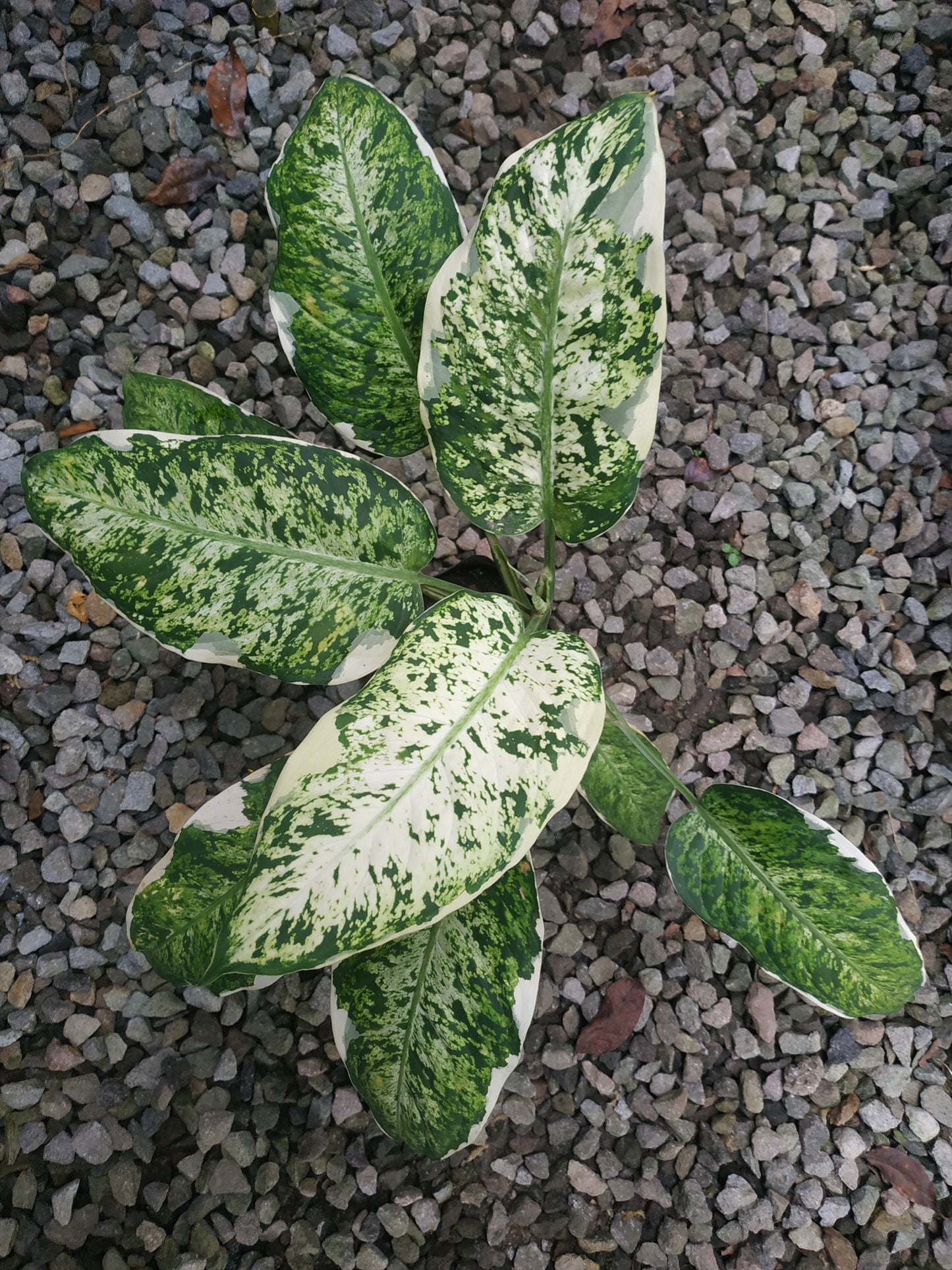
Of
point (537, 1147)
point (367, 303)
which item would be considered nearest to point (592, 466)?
point (367, 303)

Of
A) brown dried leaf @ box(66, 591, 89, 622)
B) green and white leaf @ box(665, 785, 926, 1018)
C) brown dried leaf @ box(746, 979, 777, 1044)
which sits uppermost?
brown dried leaf @ box(66, 591, 89, 622)

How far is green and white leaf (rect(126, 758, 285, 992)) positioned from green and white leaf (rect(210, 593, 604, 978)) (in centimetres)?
31

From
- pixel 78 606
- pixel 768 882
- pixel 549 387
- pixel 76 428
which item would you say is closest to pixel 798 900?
pixel 768 882

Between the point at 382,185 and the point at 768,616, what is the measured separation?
810 millimetres

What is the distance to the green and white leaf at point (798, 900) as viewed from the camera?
917 mm

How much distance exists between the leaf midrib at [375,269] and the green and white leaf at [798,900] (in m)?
0.62

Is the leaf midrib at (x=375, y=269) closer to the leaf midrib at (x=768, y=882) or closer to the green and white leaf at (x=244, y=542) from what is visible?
the green and white leaf at (x=244, y=542)

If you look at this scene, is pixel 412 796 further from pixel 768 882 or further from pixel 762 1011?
pixel 762 1011

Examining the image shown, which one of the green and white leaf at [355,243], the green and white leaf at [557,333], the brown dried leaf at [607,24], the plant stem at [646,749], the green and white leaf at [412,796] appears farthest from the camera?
the brown dried leaf at [607,24]

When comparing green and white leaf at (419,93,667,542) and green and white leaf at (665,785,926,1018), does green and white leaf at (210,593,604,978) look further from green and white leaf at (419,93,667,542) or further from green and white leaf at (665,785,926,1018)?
green and white leaf at (665,785,926,1018)

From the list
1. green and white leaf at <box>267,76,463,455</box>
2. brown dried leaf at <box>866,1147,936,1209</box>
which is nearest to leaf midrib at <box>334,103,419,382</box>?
green and white leaf at <box>267,76,463,455</box>

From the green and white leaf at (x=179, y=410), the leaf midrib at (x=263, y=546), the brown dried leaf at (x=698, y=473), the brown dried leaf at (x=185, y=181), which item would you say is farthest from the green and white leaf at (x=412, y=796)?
the brown dried leaf at (x=185, y=181)

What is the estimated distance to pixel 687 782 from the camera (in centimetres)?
128

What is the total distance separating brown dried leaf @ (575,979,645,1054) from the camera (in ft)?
3.93
